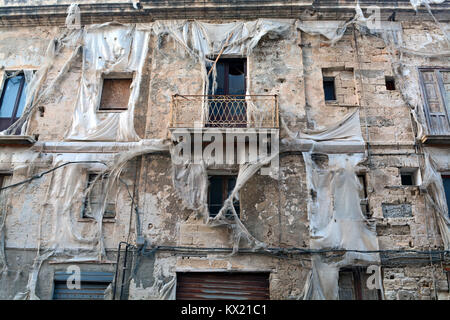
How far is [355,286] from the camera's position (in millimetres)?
7520

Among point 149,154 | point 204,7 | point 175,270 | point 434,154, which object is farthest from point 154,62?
point 434,154

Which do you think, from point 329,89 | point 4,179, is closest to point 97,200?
point 4,179

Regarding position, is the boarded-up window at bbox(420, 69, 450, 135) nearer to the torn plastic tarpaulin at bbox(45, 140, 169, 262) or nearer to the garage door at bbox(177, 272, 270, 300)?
the garage door at bbox(177, 272, 270, 300)

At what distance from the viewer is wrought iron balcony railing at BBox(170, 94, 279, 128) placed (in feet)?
27.3

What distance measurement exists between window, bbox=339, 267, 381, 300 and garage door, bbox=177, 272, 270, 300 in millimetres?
1540

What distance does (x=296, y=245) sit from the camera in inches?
299

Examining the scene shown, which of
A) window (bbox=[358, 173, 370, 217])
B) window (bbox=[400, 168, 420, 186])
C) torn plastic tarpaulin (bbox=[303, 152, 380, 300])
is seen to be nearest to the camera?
torn plastic tarpaulin (bbox=[303, 152, 380, 300])

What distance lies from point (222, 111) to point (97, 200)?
345 cm

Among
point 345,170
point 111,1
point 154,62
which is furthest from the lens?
Answer: point 111,1

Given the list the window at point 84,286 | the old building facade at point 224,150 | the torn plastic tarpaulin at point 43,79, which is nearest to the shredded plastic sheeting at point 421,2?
the old building facade at point 224,150

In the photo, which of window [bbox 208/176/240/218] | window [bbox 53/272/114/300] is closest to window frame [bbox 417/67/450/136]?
window [bbox 208/176/240/218]

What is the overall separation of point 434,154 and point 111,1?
8.97m

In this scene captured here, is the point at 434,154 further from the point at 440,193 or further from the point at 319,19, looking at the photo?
the point at 319,19

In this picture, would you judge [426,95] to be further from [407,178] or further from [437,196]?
[437,196]
